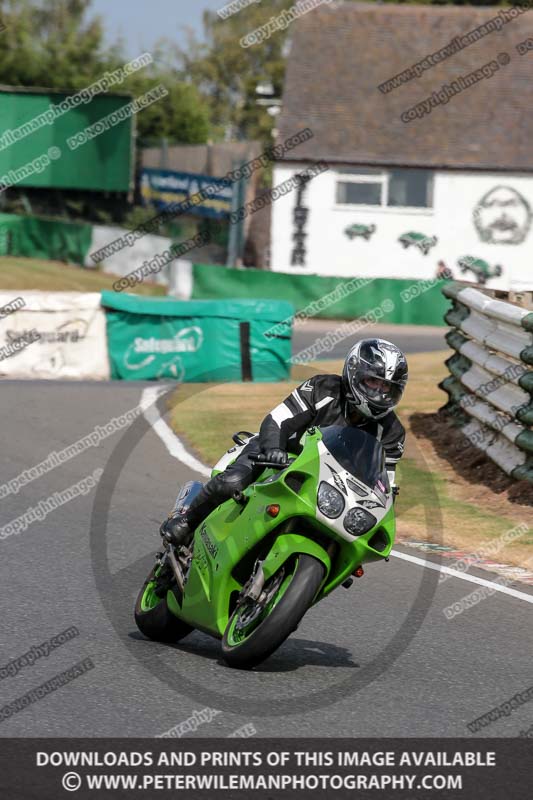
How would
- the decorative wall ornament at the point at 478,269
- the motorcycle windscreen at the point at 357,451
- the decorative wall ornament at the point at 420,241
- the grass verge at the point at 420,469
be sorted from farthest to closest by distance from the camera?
the decorative wall ornament at the point at 420,241, the decorative wall ornament at the point at 478,269, the grass verge at the point at 420,469, the motorcycle windscreen at the point at 357,451

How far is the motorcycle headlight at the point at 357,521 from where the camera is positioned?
609 cm

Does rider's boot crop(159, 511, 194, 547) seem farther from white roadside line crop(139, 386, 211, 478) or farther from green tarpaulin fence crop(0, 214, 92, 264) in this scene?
green tarpaulin fence crop(0, 214, 92, 264)

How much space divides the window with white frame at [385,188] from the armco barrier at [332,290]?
683 cm

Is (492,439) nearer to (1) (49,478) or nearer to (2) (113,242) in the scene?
(1) (49,478)

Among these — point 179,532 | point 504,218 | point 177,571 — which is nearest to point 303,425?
point 179,532

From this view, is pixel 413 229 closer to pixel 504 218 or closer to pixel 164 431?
pixel 504 218

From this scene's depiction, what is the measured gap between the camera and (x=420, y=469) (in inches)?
539

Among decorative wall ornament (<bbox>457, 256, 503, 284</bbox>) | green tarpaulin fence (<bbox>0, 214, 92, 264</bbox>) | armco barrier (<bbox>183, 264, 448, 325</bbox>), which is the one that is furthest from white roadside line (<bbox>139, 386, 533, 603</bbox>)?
green tarpaulin fence (<bbox>0, 214, 92, 264</bbox>)

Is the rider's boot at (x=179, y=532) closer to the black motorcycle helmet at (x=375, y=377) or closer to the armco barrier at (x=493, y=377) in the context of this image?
the black motorcycle helmet at (x=375, y=377)

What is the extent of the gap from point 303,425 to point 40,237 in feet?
129

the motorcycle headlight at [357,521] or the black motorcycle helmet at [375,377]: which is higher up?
the black motorcycle helmet at [375,377]

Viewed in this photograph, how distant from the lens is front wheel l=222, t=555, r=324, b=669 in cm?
602

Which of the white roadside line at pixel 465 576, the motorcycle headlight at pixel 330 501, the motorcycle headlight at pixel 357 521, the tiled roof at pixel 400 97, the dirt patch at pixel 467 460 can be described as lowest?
the dirt patch at pixel 467 460

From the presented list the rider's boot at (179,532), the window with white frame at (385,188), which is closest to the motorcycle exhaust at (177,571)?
the rider's boot at (179,532)
